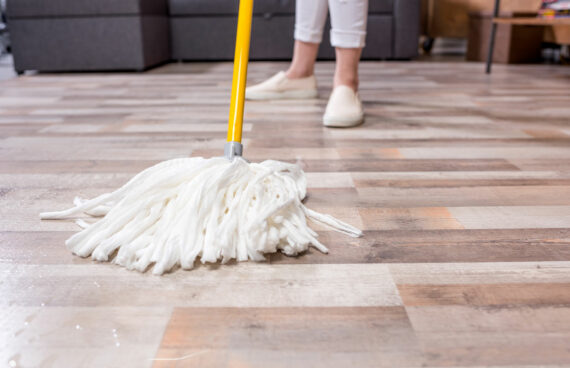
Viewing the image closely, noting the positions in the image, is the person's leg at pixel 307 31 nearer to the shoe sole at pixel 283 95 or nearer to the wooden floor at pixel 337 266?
the shoe sole at pixel 283 95

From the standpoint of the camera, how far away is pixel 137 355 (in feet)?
1.30

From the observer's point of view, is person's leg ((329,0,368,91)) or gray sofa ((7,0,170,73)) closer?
person's leg ((329,0,368,91))

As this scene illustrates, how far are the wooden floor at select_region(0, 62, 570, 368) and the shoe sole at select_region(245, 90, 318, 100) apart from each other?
0.98 feet

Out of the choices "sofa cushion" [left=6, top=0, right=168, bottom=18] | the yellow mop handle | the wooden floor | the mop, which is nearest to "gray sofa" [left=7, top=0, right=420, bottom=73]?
"sofa cushion" [left=6, top=0, right=168, bottom=18]

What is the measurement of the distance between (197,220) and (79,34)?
6.93ft

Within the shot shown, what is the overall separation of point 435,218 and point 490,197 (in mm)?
130

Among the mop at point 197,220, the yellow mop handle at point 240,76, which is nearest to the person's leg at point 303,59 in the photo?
the yellow mop handle at point 240,76

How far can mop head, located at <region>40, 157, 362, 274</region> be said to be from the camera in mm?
525

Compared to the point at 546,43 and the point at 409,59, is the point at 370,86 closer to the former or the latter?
the point at 409,59

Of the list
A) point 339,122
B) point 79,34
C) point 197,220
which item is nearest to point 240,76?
point 197,220

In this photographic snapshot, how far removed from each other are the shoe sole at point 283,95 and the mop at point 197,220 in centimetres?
92

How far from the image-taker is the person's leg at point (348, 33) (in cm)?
118

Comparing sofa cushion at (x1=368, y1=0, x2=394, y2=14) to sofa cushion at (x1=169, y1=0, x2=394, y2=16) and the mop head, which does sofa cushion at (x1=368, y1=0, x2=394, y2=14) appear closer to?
sofa cushion at (x1=169, y1=0, x2=394, y2=16)

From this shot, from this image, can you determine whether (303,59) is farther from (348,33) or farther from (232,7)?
(232,7)
